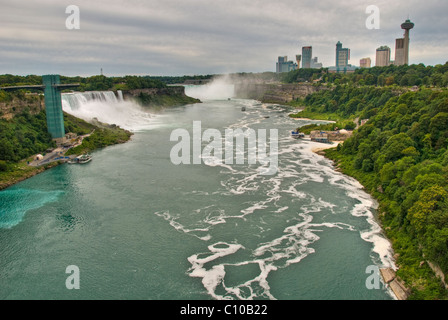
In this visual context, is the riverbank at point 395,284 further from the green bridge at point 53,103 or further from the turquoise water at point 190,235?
the green bridge at point 53,103

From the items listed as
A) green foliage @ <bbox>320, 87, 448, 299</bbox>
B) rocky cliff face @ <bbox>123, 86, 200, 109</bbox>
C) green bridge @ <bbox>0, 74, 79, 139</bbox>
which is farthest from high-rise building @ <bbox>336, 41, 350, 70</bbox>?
green bridge @ <bbox>0, 74, 79, 139</bbox>

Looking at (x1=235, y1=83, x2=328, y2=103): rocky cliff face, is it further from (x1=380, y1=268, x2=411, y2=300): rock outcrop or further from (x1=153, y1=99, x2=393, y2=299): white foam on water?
(x1=380, y1=268, x2=411, y2=300): rock outcrop

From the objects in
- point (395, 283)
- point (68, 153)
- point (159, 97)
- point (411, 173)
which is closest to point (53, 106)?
point (68, 153)

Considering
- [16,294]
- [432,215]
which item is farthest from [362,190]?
[16,294]

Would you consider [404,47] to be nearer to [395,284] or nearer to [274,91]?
[274,91]

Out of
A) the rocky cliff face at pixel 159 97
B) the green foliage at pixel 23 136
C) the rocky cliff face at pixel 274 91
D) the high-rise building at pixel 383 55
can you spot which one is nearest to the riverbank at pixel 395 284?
the green foliage at pixel 23 136

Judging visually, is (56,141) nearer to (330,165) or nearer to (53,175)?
(53,175)
